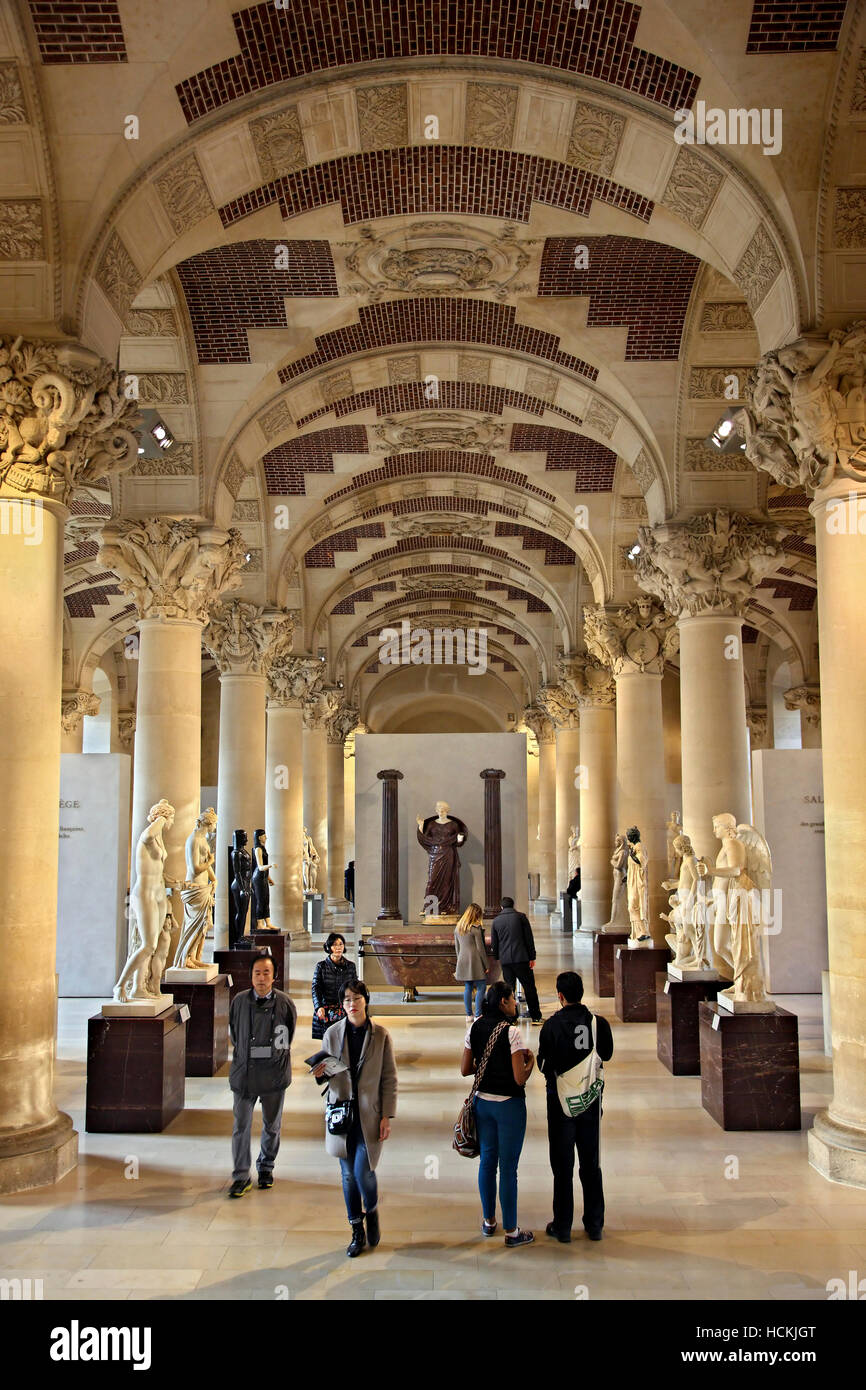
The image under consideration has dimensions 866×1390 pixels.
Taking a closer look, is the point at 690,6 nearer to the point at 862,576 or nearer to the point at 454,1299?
the point at 862,576

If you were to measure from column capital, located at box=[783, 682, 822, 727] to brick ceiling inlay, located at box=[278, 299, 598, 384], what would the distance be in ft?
45.3

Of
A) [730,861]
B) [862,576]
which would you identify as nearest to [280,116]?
[862,576]

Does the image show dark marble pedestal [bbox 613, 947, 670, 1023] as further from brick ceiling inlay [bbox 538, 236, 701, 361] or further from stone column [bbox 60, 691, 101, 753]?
stone column [bbox 60, 691, 101, 753]

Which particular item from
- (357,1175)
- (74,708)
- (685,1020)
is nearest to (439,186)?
(685,1020)

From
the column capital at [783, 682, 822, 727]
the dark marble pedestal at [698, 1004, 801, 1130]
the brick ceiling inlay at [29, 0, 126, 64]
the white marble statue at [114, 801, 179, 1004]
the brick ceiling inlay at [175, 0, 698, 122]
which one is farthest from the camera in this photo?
the column capital at [783, 682, 822, 727]

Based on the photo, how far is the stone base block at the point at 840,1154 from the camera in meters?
6.55

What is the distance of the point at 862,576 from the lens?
23.4 ft

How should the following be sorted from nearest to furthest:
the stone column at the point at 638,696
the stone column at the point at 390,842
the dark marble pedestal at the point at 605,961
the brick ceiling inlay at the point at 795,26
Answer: the brick ceiling inlay at the point at 795,26 < the dark marble pedestal at the point at 605,961 < the stone column at the point at 638,696 < the stone column at the point at 390,842

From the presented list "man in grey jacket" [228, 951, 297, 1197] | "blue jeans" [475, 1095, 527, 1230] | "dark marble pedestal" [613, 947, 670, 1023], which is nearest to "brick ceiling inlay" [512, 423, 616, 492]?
"dark marble pedestal" [613, 947, 670, 1023]

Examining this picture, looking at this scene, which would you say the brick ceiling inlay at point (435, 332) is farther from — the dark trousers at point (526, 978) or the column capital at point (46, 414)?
the dark trousers at point (526, 978)

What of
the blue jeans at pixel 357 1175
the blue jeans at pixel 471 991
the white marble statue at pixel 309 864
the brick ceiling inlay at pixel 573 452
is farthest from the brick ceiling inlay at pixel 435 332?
the white marble statue at pixel 309 864

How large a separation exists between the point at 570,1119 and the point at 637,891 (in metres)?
8.50

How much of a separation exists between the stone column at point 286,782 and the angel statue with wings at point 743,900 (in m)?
13.0

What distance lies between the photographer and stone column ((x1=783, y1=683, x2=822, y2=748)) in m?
24.9
